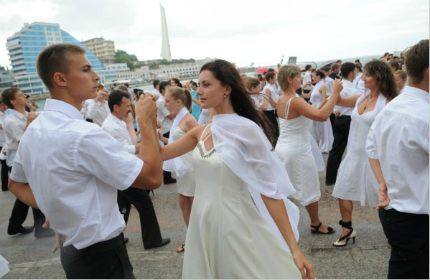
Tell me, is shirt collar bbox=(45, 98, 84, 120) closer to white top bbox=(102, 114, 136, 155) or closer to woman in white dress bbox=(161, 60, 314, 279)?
woman in white dress bbox=(161, 60, 314, 279)

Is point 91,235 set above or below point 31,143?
below

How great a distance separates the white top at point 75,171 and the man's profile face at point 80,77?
0.10m

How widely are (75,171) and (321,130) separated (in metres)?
8.30

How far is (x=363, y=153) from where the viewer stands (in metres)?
3.80

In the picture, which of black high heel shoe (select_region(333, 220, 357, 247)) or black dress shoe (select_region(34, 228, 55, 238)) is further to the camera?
black dress shoe (select_region(34, 228, 55, 238))

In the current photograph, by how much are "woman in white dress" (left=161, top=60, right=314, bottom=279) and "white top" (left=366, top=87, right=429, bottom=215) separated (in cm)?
67

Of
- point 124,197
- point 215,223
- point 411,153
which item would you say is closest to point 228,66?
point 215,223

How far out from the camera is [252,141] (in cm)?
221

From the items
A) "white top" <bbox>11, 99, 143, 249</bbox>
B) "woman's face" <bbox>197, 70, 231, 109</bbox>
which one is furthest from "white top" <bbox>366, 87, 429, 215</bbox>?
"white top" <bbox>11, 99, 143, 249</bbox>

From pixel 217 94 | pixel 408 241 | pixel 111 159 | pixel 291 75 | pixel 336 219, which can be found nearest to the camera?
pixel 111 159

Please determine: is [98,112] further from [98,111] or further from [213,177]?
[213,177]

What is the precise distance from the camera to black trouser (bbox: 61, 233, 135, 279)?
183 cm

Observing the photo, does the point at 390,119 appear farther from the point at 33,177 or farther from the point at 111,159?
the point at 33,177

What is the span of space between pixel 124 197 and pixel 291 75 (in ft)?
8.76
